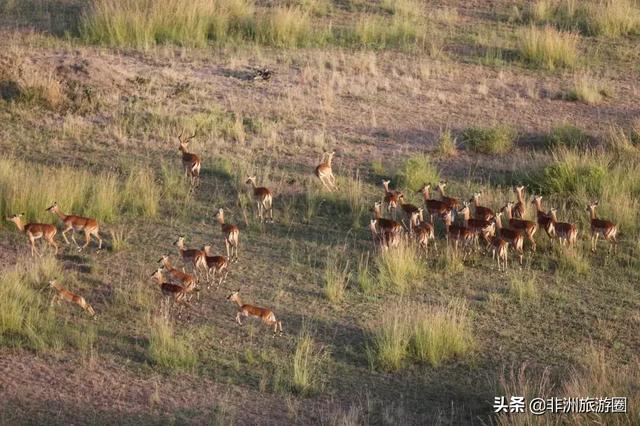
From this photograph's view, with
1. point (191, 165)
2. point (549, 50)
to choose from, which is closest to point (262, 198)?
point (191, 165)

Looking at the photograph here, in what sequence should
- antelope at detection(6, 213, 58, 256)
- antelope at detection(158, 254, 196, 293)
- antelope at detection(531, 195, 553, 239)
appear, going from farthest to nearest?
antelope at detection(531, 195, 553, 239), antelope at detection(6, 213, 58, 256), antelope at detection(158, 254, 196, 293)

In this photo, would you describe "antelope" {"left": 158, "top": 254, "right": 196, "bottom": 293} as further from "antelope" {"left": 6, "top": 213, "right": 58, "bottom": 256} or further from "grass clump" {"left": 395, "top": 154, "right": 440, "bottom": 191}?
"grass clump" {"left": 395, "top": 154, "right": 440, "bottom": 191}

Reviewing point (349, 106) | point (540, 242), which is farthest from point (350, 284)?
point (349, 106)

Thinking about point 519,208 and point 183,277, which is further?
point 519,208

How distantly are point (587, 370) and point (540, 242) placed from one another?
11.6 feet

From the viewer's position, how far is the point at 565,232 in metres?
13.2

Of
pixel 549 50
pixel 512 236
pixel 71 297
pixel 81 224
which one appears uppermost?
pixel 549 50

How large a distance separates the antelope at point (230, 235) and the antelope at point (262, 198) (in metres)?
0.66

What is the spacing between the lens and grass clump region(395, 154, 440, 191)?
15664 mm

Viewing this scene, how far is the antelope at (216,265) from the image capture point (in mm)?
12227

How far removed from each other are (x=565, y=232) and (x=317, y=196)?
11.8 ft

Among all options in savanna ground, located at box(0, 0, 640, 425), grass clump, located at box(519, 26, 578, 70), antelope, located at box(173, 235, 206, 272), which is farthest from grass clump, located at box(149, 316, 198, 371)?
grass clump, located at box(519, 26, 578, 70)

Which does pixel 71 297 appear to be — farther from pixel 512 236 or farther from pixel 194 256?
pixel 512 236

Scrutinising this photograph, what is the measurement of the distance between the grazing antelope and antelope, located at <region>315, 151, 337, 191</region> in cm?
361
